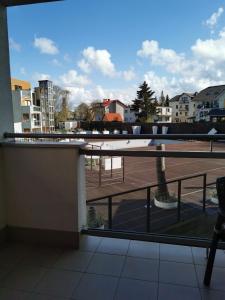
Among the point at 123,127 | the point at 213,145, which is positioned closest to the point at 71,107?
the point at 123,127

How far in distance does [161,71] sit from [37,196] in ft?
6.77

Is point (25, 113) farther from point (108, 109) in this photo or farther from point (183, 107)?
point (183, 107)

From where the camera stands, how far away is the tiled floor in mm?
1454

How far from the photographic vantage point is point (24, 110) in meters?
2.43

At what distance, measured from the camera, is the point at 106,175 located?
2797mm

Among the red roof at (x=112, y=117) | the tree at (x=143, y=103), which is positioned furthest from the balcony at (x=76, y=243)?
the tree at (x=143, y=103)

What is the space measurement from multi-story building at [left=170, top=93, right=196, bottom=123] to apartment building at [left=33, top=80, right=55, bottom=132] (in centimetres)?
153

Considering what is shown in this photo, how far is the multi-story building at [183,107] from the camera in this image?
2.87m

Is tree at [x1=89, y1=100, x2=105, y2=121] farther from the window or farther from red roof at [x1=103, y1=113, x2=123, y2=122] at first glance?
the window

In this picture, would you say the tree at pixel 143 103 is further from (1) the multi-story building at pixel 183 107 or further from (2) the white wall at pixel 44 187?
(2) the white wall at pixel 44 187

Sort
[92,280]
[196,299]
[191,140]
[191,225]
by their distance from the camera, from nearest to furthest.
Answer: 1. [196,299]
2. [92,280]
3. [191,140]
4. [191,225]

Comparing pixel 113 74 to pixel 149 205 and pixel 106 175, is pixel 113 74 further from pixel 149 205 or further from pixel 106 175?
pixel 149 205

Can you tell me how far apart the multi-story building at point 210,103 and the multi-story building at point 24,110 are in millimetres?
1824

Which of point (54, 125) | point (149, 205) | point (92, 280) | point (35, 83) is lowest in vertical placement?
point (92, 280)
